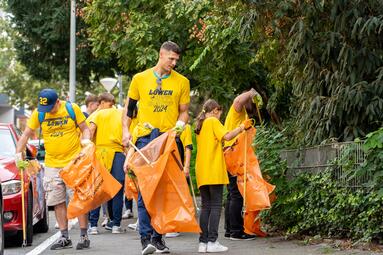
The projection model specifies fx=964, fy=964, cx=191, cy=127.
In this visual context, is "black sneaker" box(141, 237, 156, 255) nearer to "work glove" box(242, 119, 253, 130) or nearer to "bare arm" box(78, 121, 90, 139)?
"work glove" box(242, 119, 253, 130)

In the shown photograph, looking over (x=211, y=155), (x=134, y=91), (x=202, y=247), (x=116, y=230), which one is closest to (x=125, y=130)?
(x=134, y=91)

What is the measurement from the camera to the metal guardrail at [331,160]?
9.45m

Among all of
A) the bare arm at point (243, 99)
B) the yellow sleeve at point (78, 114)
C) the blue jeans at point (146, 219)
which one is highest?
the bare arm at point (243, 99)

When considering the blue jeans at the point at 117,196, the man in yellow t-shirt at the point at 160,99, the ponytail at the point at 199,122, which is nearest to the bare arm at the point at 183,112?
the man in yellow t-shirt at the point at 160,99

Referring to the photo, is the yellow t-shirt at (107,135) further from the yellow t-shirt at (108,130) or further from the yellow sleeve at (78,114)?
the yellow sleeve at (78,114)

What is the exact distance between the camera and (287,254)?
9.26 m

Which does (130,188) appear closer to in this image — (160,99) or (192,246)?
(192,246)

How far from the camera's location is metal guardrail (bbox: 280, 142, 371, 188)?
372 inches

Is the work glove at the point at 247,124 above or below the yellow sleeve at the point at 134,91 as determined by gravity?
below

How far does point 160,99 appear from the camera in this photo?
31.4 ft

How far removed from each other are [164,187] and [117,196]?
368 centimetres

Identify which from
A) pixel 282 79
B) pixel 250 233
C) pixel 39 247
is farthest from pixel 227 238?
pixel 282 79

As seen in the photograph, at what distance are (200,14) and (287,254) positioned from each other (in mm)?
9097

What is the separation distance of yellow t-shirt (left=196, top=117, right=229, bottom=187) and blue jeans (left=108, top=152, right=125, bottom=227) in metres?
2.88
